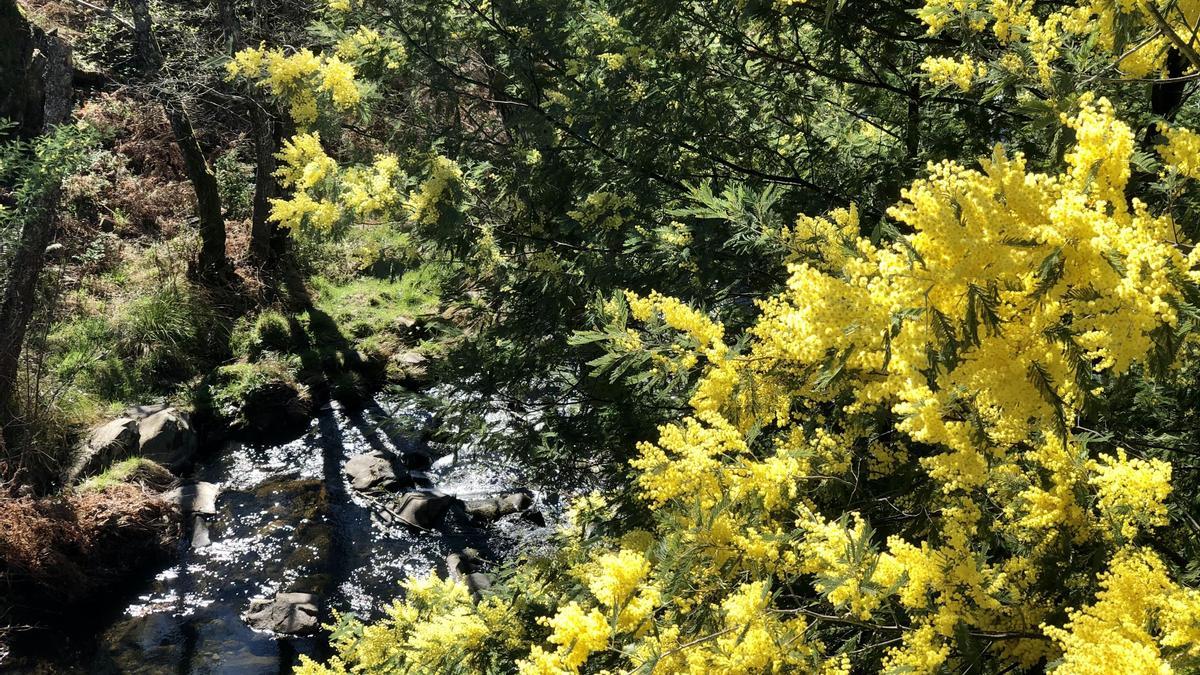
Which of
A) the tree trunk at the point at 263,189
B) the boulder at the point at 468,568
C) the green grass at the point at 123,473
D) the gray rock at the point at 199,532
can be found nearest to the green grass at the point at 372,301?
the tree trunk at the point at 263,189

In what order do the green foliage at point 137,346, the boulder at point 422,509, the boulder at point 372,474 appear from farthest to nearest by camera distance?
the green foliage at point 137,346, the boulder at point 372,474, the boulder at point 422,509

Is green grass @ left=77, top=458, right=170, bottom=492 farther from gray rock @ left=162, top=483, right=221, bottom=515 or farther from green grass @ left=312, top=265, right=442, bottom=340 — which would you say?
green grass @ left=312, top=265, right=442, bottom=340

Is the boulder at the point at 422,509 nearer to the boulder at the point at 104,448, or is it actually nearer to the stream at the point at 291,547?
the stream at the point at 291,547

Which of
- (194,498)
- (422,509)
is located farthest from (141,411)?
(422,509)

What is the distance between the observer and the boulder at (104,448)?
10.7 meters

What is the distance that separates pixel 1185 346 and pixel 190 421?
1196 centimetres

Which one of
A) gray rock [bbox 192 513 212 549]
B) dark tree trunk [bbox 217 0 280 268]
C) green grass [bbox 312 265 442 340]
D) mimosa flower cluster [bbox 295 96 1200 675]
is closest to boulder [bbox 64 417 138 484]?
gray rock [bbox 192 513 212 549]

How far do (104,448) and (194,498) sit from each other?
123cm

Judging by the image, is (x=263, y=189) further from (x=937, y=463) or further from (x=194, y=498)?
(x=937, y=463)

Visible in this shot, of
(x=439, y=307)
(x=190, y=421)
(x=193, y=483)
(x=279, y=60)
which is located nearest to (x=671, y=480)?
(x=279, y=60)

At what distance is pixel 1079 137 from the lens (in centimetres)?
230

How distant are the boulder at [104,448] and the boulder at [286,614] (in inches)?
116

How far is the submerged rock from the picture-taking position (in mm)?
11547

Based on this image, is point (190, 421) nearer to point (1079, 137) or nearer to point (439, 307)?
point (439, 307)
